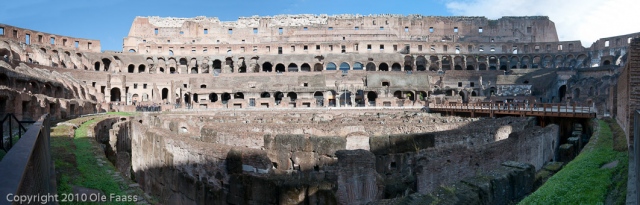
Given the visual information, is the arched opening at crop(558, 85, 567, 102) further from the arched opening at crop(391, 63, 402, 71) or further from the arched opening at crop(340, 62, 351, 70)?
the arched opening at crop(340, 62, 351, 70)

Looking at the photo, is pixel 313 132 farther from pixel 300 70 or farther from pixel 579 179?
pixel 300 70

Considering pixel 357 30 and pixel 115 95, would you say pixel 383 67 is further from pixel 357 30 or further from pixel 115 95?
pixel 115 95

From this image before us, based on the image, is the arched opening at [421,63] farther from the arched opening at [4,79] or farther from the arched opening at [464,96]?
the arched opening at [4,79]

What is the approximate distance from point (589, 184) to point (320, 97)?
39.2 meters

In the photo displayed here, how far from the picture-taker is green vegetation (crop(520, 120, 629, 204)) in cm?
603

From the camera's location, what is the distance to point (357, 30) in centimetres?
6144

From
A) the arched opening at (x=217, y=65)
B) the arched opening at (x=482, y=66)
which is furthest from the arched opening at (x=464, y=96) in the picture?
the arched opening at (x=217, y=65)

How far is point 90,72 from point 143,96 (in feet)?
21.2

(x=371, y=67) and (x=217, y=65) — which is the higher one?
(x=217, y=65)

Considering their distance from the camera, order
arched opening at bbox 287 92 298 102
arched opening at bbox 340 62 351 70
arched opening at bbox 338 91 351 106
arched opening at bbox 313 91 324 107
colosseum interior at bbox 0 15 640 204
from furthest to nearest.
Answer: arched opening at bbox 340 62 351 70
arched opening at bbox 287 92 298 102
arched opening at bbox 338 91 351 106
arched opening at bbox 313 91 324 107
colosseum interior at bbox 0 15 640 204

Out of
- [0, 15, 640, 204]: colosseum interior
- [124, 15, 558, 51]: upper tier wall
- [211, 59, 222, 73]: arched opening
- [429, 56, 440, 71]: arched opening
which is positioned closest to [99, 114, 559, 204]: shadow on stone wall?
[0, 15, 640, 204]: colosseum interior

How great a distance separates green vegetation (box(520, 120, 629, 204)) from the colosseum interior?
0.67 m

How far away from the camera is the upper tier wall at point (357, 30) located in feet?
201

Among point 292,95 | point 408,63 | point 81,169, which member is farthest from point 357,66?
point 81,169
